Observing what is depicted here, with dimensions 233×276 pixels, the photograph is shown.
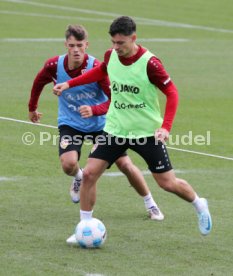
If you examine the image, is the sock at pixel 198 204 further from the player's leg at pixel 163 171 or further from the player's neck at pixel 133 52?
the player's neck at pixel 133 52

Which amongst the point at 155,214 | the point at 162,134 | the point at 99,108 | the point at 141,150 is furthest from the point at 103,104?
the point at 162,134

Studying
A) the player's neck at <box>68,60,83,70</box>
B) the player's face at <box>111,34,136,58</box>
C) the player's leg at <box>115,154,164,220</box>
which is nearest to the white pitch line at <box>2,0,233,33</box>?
the player's neck at <box>68,60,83,70</box>

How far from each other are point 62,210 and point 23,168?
2520 mm

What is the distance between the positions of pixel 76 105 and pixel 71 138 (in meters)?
0.41

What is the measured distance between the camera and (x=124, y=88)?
986cm

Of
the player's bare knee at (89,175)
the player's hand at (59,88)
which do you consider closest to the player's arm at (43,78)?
the player's hand at (59,88)

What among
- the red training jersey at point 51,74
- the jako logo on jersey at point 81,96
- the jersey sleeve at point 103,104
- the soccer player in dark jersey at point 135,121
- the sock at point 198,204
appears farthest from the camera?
the jako logo on jersey at point 81,96

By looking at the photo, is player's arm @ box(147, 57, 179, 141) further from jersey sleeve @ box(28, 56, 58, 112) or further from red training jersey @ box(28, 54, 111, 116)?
jersey sleeve @ box(28, 56, 58, 112)

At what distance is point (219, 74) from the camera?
2428 cm

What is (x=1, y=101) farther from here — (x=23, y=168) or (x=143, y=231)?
(x=143, y=231)

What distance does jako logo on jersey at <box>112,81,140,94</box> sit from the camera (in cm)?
981

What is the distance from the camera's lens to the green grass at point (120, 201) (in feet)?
29.8

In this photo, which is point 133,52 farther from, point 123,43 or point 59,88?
point 59,88

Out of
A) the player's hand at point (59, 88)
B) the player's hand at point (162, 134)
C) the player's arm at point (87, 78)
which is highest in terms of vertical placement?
the player's arm at point (87, 78)
